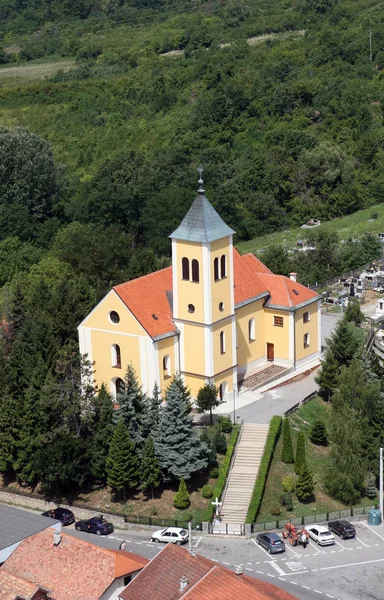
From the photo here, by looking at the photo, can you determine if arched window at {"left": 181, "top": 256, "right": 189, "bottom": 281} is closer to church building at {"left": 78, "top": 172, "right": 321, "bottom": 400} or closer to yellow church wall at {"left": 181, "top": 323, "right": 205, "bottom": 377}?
church building at {"left": 78, "top": 172, "right": 321, "bottom": 400}

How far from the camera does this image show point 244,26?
140 metres

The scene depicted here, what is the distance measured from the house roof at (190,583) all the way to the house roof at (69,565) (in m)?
1.59

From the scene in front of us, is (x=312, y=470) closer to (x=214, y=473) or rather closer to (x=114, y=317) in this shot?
(x=214, y=473)

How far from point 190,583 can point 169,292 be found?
2317cm

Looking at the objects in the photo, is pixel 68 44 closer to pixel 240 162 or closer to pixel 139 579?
pixel 240 162

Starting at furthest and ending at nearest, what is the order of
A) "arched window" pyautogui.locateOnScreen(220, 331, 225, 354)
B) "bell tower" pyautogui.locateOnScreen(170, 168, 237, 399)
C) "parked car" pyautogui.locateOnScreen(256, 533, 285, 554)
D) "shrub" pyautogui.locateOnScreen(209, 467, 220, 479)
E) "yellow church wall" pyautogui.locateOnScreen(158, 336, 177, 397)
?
"arched window" pyautogui.locateOnScreen(220, 331, 225, 354) → "yellow church wall" pyautogui.locateOnScreen(158, 336, 177, 397) → "bell tower" pyautogui.locateOnScreen(170, 168, 237, 399) → "shrub" pyautogui.locateOnScreen(209, 467, 220, 479) → "parked car" pyautogui.locateOnScreen(256, 533, 285, 554)

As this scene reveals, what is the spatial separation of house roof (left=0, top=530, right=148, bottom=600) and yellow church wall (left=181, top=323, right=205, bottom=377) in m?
16.1

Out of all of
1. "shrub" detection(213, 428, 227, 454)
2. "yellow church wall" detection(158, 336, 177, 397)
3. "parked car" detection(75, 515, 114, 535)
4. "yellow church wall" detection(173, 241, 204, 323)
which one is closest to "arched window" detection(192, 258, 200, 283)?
"yellow church wall" detection(173, 241, 204, 323)

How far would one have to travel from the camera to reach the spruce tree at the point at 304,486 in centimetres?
5816

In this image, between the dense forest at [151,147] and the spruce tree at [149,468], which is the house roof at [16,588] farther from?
the dense forest at [151,147]

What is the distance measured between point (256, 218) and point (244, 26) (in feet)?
141

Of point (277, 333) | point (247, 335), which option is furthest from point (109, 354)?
point (277, 333)

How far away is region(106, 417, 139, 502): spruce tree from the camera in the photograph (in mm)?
57469

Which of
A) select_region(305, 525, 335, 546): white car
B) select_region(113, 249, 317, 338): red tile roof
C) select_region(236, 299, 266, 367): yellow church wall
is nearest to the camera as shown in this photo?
select_region(305, 525, 335, 546): white car
